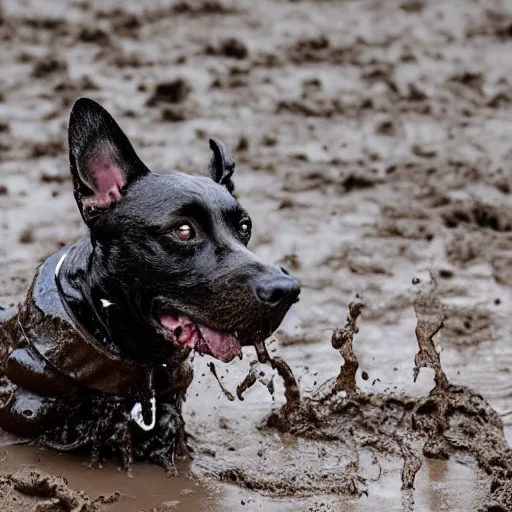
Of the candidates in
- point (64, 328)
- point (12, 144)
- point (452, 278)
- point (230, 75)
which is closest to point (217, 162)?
point (64, 328)

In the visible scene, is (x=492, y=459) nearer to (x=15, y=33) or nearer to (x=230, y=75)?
(x=230, y=75)

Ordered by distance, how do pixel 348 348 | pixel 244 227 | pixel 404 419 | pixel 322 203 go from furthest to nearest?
pixel 322 203, pixel 404 419, pixel 348 348, pixel 244 227

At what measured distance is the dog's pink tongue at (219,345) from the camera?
3.33 meters

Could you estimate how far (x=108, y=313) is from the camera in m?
3.47

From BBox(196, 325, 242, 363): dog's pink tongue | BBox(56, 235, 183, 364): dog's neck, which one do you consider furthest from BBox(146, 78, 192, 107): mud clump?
BBox(196, 325, 242, 363): dog's pink tongue

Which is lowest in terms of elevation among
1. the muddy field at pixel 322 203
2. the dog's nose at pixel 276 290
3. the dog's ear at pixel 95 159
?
the muddy field at pixel 322 203

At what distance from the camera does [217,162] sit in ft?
12.6

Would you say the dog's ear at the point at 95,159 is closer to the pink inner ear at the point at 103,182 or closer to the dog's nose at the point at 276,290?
the pink inner ear at the point at 103,182

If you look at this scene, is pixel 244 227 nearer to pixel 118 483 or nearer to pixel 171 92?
pixel 118 483

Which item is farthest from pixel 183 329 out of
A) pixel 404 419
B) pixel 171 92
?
pixel 171 92

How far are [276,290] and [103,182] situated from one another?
0.76 m

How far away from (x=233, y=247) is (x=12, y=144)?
4820mm

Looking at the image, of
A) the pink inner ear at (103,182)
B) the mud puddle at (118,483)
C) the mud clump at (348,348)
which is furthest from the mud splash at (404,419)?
the pink inner ear at (103,182)

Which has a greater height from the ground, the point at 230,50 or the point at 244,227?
the point at 244,227
